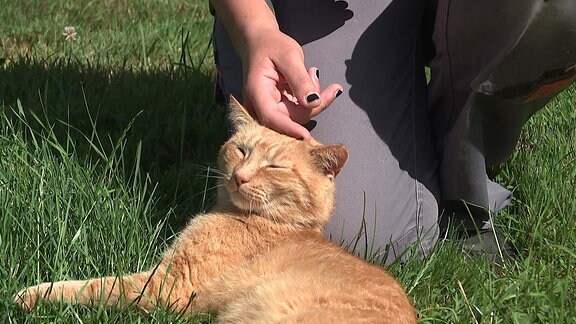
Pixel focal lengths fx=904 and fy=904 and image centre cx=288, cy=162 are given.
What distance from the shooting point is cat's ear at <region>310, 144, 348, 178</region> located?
2.27 m

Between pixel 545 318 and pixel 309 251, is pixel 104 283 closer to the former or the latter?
pixel 309 251

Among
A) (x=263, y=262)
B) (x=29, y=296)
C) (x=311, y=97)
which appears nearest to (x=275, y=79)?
(x=311, y=97)

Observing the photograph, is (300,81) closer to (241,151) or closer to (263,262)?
(241,151)

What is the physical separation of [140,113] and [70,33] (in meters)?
1.14

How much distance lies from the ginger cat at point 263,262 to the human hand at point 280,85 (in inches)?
2.3

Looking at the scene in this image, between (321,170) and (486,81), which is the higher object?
(486,81)

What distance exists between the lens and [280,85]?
237 centimetres

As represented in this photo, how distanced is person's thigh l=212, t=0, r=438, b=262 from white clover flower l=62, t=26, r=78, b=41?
4.44ft

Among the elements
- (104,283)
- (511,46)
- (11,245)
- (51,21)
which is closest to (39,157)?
(11,245)

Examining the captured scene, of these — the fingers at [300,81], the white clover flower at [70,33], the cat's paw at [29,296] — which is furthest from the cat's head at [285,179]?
the white clover flower at [70,33]

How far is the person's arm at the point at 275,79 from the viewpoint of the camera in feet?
7.48

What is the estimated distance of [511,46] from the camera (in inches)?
89.4

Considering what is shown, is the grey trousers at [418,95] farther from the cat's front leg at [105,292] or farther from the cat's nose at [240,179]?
the cat's front leg at [105,292]

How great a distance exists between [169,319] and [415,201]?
948 millimetres
